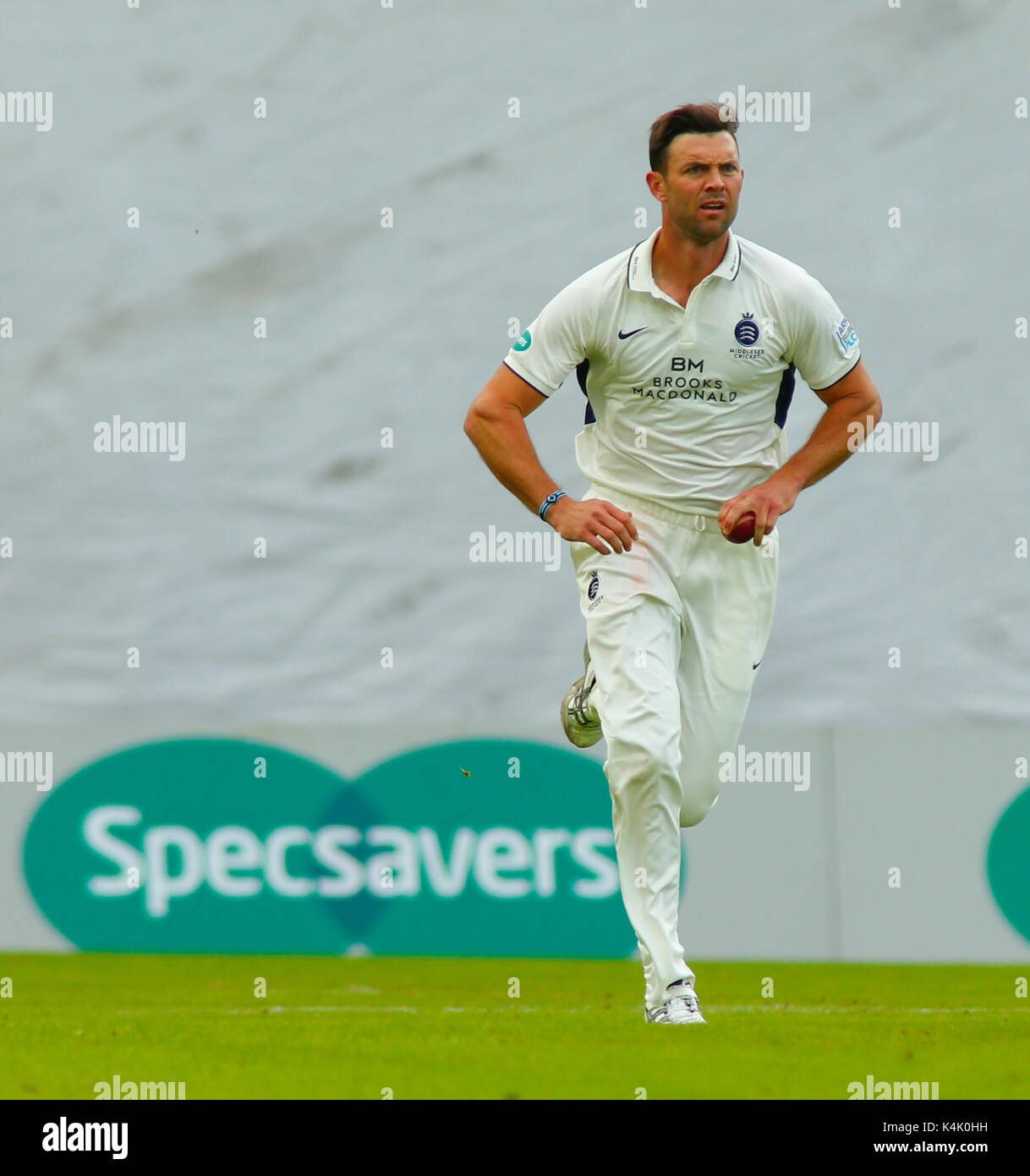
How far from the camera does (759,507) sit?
4.82 m

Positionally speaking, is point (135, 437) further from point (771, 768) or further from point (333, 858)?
point (771, 768)

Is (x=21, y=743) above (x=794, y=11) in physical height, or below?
below

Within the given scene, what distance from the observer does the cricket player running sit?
190 inches

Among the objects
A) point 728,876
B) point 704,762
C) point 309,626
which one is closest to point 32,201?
point 309,626

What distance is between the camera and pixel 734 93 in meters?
8.26

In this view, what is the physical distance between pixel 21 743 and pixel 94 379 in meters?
1.56

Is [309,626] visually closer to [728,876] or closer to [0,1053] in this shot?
[728,876]

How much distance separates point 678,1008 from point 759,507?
122 centimetres

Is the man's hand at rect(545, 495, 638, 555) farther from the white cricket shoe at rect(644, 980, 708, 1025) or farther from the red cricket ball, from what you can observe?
the white cricket shoe at rect(644, 980, 708, 1025)

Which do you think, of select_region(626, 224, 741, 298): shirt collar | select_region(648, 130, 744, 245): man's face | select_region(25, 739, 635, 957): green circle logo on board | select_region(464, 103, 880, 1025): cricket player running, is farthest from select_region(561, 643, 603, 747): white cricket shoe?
select_region(25, 739, 635, 957): green circle logo on board

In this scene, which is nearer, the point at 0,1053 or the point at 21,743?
the point at 0,1053

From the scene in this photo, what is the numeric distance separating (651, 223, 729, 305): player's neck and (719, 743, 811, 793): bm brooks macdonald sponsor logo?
9.82 ft

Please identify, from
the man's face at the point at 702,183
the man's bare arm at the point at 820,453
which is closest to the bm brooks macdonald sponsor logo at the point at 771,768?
the man's bare arm at the point at 820,453

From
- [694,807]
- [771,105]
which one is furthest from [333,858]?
[771,105]
